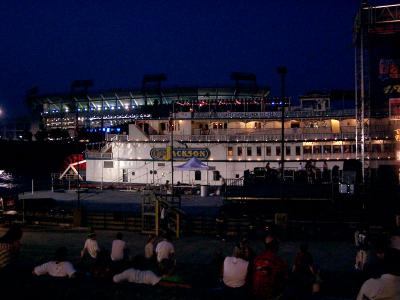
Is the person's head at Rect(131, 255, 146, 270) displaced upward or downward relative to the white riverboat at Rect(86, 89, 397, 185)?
downward

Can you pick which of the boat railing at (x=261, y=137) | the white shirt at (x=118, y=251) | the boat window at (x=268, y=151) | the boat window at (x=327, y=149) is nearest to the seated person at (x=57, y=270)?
the white shirt at (x=118, y=251)

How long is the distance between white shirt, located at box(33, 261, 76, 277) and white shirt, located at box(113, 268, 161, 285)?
3.63 ft

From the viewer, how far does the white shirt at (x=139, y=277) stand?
26.5 ft

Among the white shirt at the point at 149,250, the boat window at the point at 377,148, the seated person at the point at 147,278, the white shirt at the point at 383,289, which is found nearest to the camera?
the white shirt at the point at 383,289

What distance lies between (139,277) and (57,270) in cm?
177

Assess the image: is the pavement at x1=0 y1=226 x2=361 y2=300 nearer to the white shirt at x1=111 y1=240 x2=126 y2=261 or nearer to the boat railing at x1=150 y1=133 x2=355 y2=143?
the white shirt at x1=111 y1=240 x2=126 y2=261

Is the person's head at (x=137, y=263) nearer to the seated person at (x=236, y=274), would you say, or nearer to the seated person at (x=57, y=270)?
the seated person at (x=57, y=270)

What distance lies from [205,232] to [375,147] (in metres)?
25.4

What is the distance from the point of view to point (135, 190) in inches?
1553

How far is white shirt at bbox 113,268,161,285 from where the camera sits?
8086 mm

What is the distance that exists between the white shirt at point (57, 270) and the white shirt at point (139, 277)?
1108 mm

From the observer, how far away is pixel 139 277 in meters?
8.16

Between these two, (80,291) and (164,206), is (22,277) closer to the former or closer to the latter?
(80,291)

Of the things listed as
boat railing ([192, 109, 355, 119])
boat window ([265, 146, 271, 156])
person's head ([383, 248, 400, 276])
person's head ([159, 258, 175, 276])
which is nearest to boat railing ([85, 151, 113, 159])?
boat railing ([192, 109, 355, 119])
